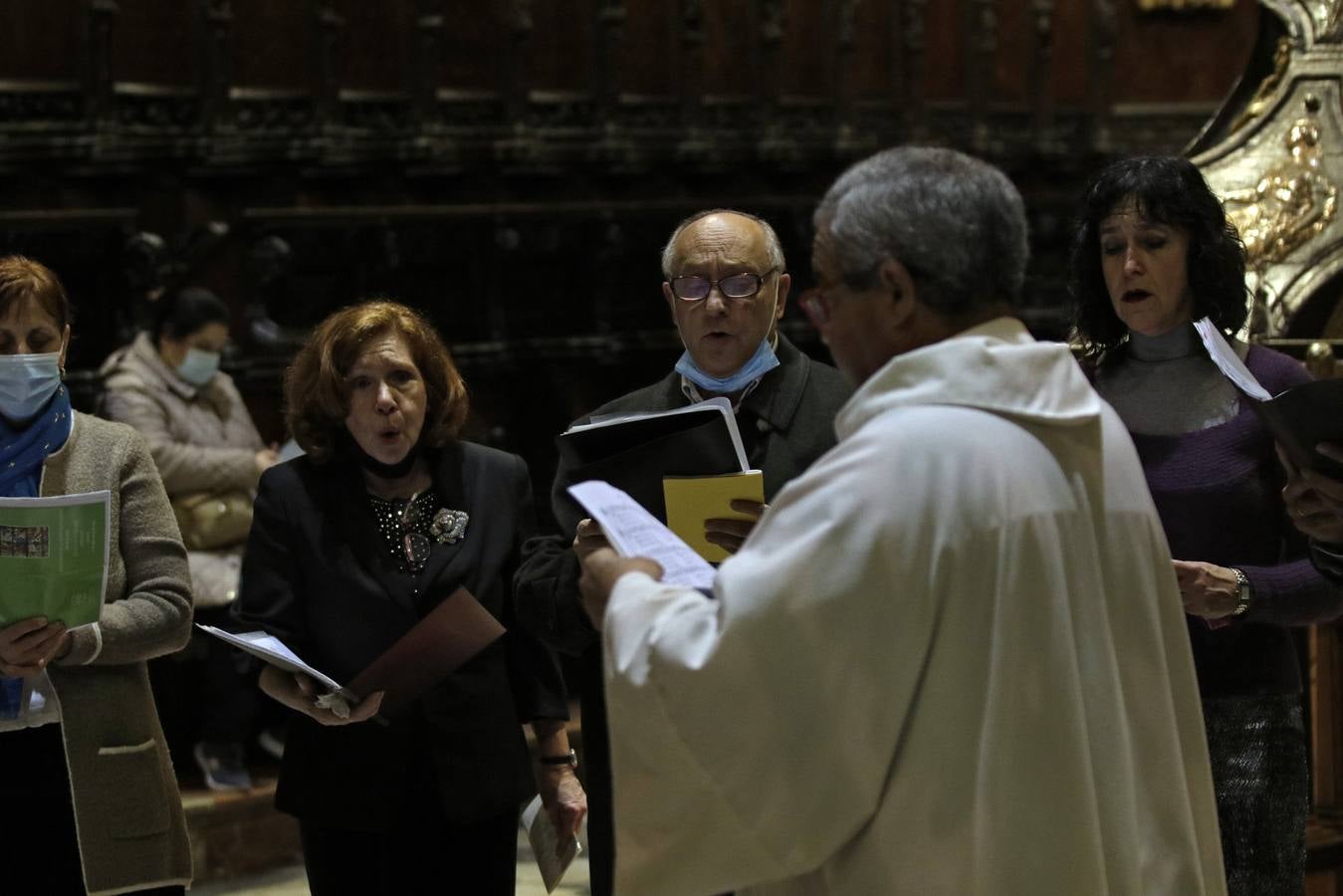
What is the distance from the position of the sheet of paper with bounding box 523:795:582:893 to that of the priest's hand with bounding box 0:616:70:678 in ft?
2.77

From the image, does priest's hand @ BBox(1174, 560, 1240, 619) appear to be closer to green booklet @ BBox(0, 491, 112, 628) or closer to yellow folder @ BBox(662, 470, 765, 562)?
yellow folder @ BBox(662, 470, 765, 562)

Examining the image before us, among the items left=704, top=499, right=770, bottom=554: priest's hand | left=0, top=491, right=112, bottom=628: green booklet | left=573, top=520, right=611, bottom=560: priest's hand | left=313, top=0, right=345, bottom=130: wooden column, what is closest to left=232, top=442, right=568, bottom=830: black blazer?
left=0, top=491, right=112, bottom=628: green booklet

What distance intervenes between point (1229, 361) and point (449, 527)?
1.34m

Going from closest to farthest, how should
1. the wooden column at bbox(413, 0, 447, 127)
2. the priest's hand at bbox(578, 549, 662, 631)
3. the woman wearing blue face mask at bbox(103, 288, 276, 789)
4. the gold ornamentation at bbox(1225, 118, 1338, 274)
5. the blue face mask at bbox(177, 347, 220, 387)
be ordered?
the priest's hand at bbox(578, 549, 662, 631) < the gold ornamentation at bbox(1225, 118, 1338, 274) < the woman wearing blue face mask at bbox(103, 288, 276, 789) < the blue face mask at bbox(177, 347, 220, 387) < the wooden column at bbox(413, 0, 447, 127)

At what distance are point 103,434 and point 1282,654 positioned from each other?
2.05 m

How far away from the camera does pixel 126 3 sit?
7414mm

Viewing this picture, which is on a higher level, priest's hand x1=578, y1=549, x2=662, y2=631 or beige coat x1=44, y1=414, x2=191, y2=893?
priest's hand x1=578, y1=549, x2=662, y2=631

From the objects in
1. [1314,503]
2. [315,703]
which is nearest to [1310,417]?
[1314,503]

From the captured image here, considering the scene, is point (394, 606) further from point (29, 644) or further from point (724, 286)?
point (724, 286)

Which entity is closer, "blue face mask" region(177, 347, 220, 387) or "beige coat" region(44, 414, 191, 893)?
"beige coat" region(44, 414, 191, 893)

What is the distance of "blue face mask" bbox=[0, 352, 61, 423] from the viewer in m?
3.17

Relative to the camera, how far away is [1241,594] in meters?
2.92

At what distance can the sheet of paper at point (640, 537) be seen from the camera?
2.20m

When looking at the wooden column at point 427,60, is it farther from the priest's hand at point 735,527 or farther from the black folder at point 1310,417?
the black folder at point 1310,417
